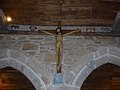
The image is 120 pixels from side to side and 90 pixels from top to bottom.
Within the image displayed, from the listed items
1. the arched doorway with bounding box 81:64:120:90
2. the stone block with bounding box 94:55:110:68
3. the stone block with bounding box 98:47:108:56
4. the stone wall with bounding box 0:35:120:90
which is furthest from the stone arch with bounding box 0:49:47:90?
the arched doorway with bounding box 81:64:120:90

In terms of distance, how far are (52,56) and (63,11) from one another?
0.91 m

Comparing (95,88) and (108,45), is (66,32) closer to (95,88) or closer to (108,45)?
(108,45)

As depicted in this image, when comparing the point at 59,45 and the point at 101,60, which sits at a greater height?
the point at 59,45

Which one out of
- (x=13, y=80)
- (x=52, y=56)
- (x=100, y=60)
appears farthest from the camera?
(x=13, y=80)

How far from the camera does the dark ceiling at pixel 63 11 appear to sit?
4.66 meters

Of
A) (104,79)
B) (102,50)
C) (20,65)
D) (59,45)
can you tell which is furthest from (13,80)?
(102,50)

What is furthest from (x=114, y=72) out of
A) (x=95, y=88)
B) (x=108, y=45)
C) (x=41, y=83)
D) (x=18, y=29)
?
(x=18, y=29)

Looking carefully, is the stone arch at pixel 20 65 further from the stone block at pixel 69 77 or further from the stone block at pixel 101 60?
the stone block at pixel 101 60

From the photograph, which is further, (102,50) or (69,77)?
(102,50)

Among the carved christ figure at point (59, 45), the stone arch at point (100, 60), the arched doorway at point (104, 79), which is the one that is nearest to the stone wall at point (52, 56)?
the stone arch at point (100, 60)

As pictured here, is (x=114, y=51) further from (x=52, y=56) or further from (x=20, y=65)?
(x=20, y=65)

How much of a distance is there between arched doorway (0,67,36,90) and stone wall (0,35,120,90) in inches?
39.3

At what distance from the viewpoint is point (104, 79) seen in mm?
6449

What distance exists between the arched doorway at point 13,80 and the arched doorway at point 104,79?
4.92 ft
